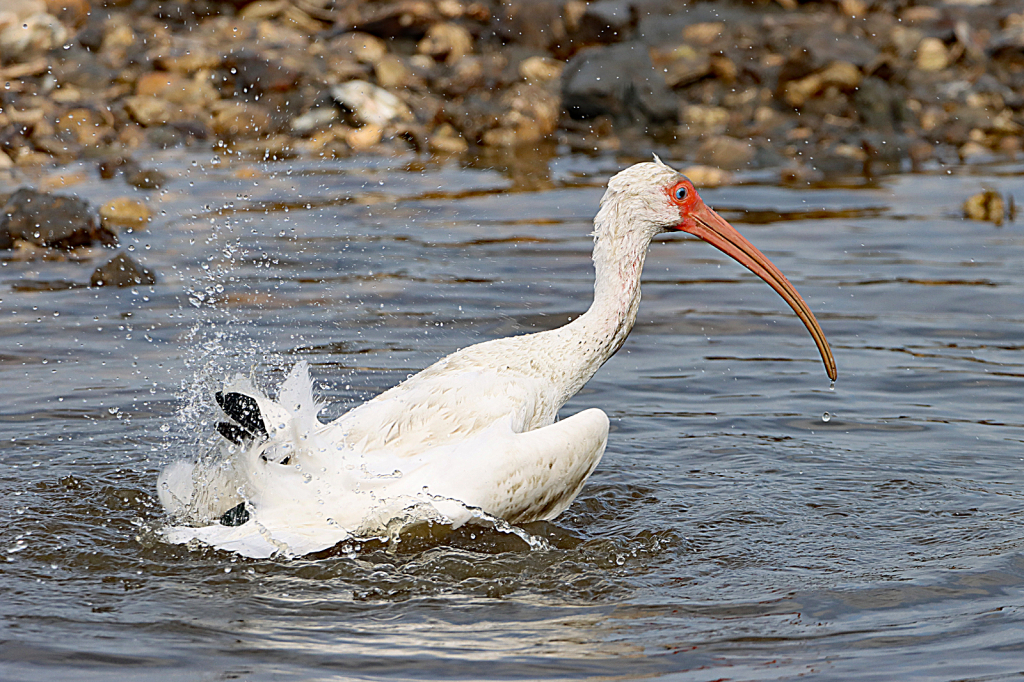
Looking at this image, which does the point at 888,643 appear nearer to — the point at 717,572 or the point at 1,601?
the point at 717,572

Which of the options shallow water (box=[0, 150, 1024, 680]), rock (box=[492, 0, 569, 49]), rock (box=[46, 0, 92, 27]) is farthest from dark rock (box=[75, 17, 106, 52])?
rock (box=[492, 0, 569, 49])

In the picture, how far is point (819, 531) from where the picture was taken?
5.87m

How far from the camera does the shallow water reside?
4.74 m

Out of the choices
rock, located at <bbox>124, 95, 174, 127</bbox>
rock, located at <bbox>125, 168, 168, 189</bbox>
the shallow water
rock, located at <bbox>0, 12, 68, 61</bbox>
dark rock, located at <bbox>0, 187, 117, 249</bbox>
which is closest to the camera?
the shallow water

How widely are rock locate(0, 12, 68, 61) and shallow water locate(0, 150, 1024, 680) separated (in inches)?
175

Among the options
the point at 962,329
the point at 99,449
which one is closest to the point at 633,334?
the point at 962,329

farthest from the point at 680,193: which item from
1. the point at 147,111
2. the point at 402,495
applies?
the point at 147,111

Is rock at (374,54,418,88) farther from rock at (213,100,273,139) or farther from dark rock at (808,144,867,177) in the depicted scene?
dark rock at (808,144,867,177)

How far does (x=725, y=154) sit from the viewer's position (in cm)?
1523

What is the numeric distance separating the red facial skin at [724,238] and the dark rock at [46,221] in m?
6.38

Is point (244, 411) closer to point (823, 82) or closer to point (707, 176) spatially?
point (707, 176)

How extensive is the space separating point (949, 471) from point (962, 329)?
284cm

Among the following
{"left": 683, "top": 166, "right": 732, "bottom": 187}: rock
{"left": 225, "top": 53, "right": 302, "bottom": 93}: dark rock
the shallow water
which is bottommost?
the shallow water

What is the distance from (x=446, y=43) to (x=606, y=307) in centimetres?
1258
